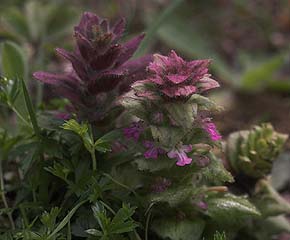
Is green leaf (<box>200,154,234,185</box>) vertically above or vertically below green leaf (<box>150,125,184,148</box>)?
below

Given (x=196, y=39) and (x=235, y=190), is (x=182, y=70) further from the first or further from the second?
(x=196, y=39)

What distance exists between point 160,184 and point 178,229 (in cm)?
11

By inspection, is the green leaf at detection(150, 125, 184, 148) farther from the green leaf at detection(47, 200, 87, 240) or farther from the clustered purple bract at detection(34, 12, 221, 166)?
the green leaf at detection(47, 200, 87, 240)

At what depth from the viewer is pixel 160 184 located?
1.44m

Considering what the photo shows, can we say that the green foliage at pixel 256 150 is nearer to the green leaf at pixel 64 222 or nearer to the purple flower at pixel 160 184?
the purple flower at pixel 160 184

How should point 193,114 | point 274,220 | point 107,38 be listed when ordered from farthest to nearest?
point 274,220, point 107,38, point 193,114

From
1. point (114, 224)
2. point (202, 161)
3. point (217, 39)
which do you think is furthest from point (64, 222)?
point (217, 39)

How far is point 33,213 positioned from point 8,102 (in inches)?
11.1

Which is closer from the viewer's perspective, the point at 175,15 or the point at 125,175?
the point at 125,175

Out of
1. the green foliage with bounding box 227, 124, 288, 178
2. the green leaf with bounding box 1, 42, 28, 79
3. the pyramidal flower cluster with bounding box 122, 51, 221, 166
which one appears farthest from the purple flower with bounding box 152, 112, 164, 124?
the green leaf with bounding box 1, 42, 28, 79

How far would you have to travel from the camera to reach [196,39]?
9.62 ft

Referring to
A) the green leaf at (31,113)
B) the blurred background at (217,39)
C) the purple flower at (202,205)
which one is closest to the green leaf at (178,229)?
the purple flower at (202,205)

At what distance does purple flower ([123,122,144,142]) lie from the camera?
54.6 inches

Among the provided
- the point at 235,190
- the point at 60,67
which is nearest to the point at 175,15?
the point at 60,67
